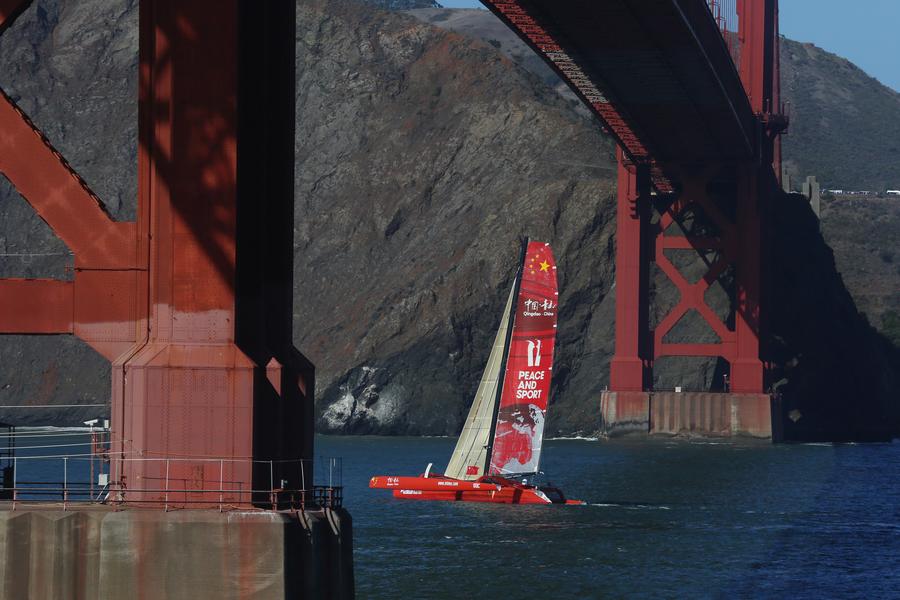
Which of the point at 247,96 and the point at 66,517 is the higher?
the point at 247,96

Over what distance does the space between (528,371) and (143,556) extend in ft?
134

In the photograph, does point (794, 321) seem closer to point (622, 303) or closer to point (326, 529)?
point (622, 303)

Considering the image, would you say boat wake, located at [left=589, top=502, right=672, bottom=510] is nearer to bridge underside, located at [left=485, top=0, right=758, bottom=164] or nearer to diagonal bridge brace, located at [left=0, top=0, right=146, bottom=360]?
bridge underside, located at [left=485, top=0, right=758, bottom=164]

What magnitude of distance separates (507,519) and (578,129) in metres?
69.2

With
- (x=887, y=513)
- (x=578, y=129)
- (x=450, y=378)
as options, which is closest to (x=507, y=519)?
(x=887, y=513)

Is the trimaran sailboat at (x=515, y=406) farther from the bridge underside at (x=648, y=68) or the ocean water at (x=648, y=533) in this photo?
the bridge underside at (x=648, y=68)

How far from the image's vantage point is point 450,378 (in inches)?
4003

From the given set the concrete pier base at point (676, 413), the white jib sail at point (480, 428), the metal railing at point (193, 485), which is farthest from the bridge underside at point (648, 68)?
the metal railing at point (193, 485)

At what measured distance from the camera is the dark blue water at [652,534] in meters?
37.8

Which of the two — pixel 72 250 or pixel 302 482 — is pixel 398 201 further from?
pixel 72 250

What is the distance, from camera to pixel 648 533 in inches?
1914

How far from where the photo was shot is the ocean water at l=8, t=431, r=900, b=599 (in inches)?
1489

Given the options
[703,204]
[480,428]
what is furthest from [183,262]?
[703,204]

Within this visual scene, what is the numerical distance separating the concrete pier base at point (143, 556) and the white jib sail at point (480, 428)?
1553 inches
